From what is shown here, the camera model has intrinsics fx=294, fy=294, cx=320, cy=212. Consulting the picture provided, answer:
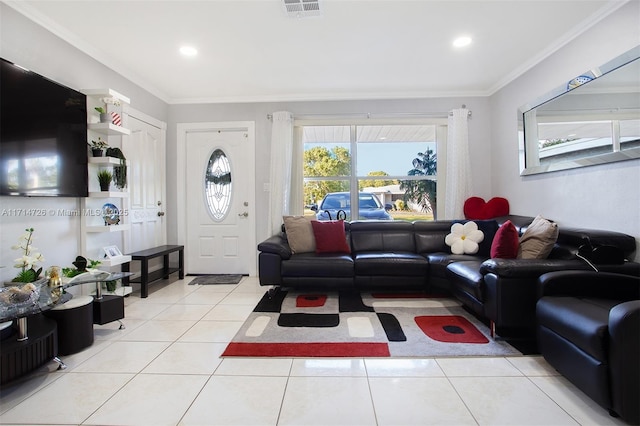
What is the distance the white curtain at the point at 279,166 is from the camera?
4.02 metres

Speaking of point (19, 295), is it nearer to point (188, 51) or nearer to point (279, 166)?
point (188, 51)

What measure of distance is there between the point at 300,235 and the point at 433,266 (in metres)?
1.51

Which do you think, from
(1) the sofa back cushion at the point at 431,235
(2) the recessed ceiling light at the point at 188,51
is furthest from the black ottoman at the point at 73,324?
(1) the sofa back cushion at the point at 431,235

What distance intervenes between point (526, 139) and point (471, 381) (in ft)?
8.95

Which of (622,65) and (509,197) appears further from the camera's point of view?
(509,197)

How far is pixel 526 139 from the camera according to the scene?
10.6ft

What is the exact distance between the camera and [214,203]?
426cm

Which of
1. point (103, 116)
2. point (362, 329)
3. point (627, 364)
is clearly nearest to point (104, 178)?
point (103, 116)

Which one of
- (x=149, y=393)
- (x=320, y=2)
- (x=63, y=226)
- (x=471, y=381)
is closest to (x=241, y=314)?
(x=149, y=393)

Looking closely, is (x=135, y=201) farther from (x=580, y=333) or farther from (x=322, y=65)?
(x=580, y=333)

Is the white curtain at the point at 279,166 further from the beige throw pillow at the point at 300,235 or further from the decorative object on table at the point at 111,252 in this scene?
the decorative object on table at the point at 111,252

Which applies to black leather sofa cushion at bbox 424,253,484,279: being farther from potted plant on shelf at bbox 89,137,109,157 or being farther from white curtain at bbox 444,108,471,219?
potted plant on shelf at bbox 89,137,109,157

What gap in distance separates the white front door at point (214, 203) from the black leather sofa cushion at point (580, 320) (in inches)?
136

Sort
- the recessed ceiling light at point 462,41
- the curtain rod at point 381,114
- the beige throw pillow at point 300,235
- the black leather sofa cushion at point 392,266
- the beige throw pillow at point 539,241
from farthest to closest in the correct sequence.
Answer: the curtain rod at point 381,114
the beige throw pillow at point 300,235
the black leather sofa cushion at point 392,266
the recessed ceiling light at point 462,41
the beige throw pillow at point 539,241
